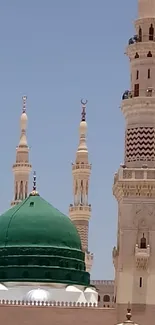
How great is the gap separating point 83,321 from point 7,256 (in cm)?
504

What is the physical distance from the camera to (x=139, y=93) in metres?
39.1

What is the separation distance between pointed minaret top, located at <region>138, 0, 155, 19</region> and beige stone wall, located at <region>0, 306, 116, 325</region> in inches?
434

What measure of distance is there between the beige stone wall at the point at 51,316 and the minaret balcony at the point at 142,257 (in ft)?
6.11

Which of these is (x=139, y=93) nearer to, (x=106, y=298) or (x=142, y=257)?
(x=142, y=257)

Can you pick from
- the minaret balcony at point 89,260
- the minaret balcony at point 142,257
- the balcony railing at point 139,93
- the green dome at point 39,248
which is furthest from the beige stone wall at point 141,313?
the minaret balcony at point 89,260

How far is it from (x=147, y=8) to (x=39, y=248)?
9981 millimetres

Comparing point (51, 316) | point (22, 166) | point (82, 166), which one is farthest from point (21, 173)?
point (51, 316)

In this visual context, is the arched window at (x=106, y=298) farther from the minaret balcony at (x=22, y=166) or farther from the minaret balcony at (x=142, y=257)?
the minaret balcony at (x=142, y=257)

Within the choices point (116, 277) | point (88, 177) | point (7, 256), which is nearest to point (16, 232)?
point (7, 256)

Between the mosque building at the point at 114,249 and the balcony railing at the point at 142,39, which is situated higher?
the balcony railing at the point at 142,39

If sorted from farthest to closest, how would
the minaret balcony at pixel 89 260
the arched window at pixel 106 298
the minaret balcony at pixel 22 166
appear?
the arched window at pixel 106 298, the minaret balcony at pixel 22 166, the minaret balcony at pixel 89 260

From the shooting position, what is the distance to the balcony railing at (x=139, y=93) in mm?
38875

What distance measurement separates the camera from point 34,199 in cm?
4250

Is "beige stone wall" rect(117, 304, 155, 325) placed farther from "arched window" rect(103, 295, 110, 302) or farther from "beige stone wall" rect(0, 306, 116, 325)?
"arched window" rect(103, 295, 110, 302)
